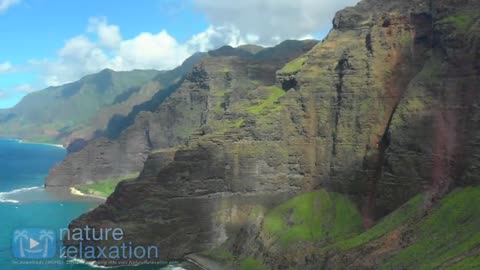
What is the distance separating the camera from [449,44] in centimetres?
13112

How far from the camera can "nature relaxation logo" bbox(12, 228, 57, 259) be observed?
156 m

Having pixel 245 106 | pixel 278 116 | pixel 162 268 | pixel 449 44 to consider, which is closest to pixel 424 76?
pixel 449 44

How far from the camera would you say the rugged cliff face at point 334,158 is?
127 meters

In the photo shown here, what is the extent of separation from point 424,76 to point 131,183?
7535cm

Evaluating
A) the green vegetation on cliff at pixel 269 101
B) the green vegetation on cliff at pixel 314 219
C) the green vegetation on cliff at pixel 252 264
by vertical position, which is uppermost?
the green vegetation on cliff at pixel 269 101

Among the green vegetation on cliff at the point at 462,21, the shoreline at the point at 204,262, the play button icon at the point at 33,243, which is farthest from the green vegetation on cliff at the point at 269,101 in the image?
the play button icon at the point at 33,243

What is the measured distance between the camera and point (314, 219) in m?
147

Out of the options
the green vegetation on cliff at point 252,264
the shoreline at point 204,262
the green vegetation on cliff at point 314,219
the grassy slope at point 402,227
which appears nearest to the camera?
the grassy slope at point 402,227

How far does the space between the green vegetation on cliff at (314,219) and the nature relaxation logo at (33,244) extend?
5720 centimetres

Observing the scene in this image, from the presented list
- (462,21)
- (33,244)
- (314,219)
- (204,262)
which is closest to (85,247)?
(33,244)

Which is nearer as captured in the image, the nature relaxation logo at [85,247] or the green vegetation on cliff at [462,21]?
the green vegetation on cliff at [462,21]

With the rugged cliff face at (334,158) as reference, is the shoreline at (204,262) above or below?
below

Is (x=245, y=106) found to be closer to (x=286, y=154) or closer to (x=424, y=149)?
(x=286, y=154)

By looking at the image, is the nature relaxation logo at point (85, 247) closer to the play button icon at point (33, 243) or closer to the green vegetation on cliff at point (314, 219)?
the play button icon at point (33, 243)
